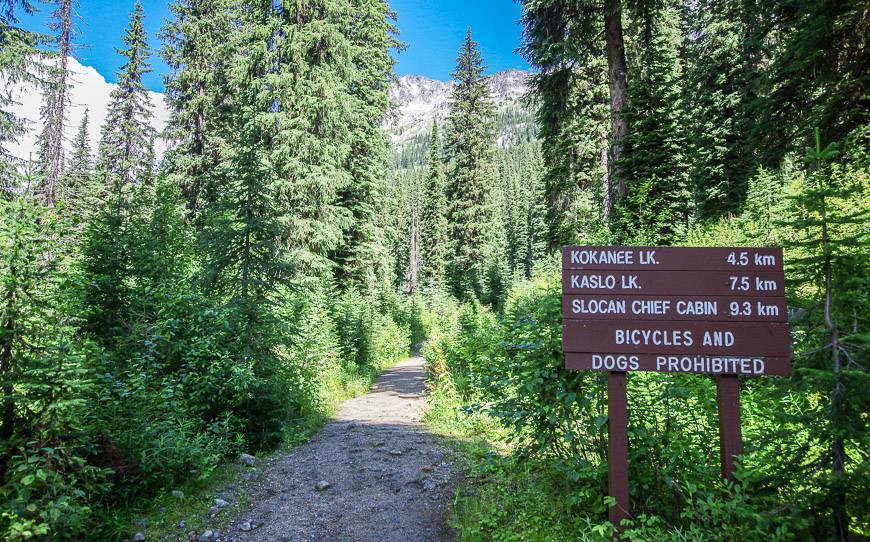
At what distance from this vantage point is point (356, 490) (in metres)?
5.77

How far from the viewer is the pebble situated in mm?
6413

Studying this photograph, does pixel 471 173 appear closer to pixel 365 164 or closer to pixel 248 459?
pixel 365 164

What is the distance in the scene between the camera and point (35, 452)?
11.9 feet

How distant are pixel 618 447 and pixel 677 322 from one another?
1.16m

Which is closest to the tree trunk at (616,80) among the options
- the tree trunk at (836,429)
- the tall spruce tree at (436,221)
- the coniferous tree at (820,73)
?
the coniferous tree at (820,73)

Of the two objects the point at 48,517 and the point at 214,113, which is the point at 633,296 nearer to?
the point at 48,517

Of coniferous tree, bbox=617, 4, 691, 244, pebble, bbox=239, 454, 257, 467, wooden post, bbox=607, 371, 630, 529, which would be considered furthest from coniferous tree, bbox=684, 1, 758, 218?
pebble, bbox=239, 454, 257, 467

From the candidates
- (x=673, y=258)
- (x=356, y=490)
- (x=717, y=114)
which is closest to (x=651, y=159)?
(x=673, y=258)

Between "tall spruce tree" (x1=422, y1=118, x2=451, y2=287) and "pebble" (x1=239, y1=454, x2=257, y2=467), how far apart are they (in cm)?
3099

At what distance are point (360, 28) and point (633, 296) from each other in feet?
75.3

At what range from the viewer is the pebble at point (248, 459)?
21.0 feet

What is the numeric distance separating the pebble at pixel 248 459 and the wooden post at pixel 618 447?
16.6 ft

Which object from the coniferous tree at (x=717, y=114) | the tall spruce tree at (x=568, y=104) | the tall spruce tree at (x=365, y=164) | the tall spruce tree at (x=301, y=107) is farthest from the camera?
the coniferous tree at (x=717, y=114)

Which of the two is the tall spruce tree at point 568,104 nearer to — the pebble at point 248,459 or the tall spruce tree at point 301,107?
the pebble at point 248,459
